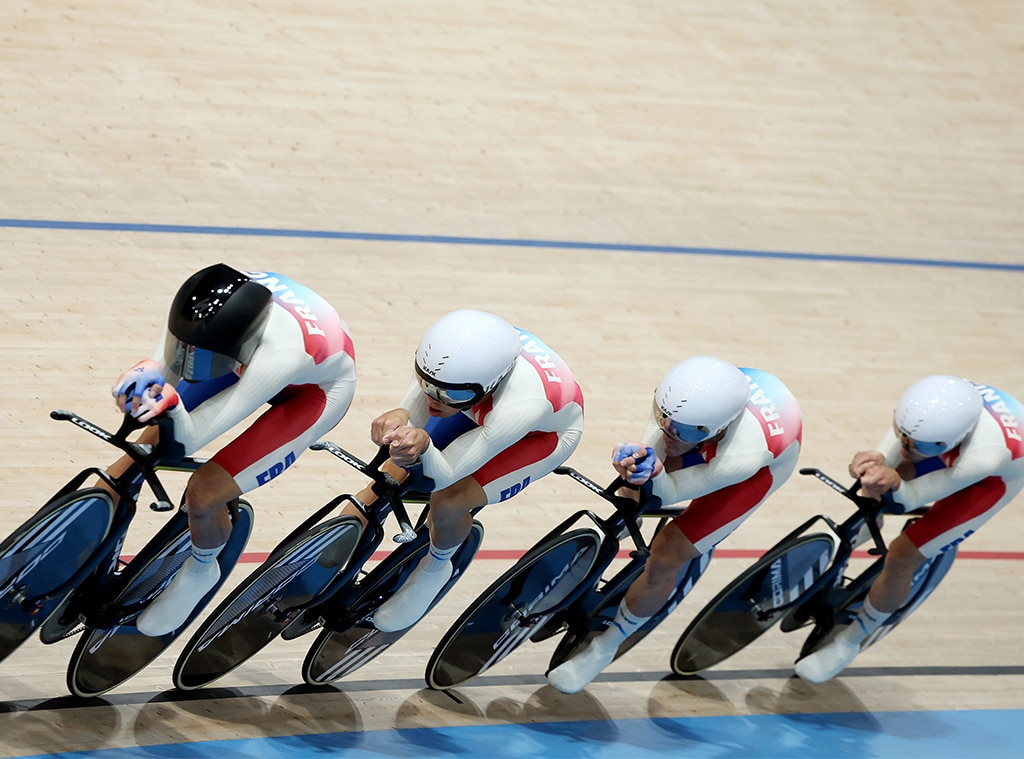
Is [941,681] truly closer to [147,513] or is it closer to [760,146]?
[147,513]

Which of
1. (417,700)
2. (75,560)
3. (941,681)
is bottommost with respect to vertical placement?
(941,681)

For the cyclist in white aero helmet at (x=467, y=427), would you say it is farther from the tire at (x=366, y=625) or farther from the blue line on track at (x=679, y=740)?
the blue line on track at (x=679, y=740)

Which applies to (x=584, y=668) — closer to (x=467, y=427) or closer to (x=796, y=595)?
(x=796, y=595)

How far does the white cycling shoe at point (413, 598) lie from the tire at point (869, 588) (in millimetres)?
1344

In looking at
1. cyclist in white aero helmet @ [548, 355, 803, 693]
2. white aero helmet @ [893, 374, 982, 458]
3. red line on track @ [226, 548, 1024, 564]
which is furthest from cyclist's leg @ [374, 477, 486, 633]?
white aero helmet @ [893, 374, 982, 458]

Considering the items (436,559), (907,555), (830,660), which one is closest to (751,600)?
(830,660)

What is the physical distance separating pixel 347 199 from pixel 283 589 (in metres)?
2.85

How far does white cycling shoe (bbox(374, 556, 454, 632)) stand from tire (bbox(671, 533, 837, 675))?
0.94 metres

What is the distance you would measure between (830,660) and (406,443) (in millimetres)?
1787

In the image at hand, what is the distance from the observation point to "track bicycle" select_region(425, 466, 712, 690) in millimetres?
3691

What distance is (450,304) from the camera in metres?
5.60

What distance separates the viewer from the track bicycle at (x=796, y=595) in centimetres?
405

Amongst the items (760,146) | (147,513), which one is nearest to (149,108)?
(147,513)

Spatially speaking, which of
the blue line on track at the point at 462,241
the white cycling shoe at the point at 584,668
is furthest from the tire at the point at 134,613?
the blue line on track at the point at 462,241
